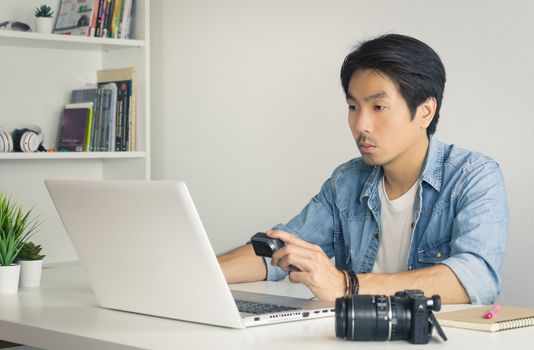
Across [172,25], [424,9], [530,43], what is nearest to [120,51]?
[172,25]

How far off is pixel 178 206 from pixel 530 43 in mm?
1518

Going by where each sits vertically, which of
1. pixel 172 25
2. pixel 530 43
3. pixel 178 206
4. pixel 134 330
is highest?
pixel 172 25

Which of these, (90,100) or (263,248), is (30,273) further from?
(90,100)

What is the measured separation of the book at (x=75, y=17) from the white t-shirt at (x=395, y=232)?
1785 mm

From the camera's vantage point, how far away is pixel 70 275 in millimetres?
2363

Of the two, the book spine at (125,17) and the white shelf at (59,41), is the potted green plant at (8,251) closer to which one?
the white shelf at (59,41)

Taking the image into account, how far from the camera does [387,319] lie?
1403mm

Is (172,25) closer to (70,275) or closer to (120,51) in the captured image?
(120,51)

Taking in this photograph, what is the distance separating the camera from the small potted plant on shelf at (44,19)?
11.6 ft

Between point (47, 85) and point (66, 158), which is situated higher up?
point (47, 85)

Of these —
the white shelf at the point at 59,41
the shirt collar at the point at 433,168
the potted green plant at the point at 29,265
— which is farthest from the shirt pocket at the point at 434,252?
the white shelf at the point at 59,41

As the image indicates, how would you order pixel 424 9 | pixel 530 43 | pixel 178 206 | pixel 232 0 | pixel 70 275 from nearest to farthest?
pixel 178 206 → pixel 70 275 → pixel 530 43 → pixel 424 9 → pixel 232 0

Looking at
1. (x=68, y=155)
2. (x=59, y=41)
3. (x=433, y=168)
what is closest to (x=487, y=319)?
(x=433, y=168)

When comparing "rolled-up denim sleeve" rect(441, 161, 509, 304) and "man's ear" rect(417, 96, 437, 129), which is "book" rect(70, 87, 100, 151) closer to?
"man's ear" rect(417, 96, 437, 129)
